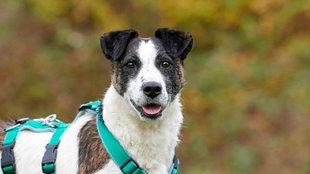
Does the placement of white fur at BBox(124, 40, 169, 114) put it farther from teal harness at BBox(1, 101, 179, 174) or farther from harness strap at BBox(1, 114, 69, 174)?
harness strap at BBox(1, 114, 69, 174)

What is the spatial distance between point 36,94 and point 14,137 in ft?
22.1

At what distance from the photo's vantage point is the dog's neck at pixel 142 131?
→ 6.40 metres

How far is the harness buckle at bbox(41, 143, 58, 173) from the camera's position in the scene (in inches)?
256

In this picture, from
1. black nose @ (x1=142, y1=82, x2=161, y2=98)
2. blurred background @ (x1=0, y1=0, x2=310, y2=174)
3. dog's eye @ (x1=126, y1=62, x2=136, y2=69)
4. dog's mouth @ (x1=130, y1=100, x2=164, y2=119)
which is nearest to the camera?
black nose @ (x1=142, y1=82, x2=161, y2=98)

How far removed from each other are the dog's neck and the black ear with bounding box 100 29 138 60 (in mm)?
243

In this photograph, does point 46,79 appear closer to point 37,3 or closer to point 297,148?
point 37,3

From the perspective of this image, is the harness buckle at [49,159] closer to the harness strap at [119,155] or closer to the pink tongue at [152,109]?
the harness strap at [119,155]

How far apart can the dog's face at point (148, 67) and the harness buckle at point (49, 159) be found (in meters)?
0.64

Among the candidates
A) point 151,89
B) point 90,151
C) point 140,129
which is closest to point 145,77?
point 151,89

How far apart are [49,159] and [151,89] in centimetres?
93

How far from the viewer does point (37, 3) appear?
1516cm

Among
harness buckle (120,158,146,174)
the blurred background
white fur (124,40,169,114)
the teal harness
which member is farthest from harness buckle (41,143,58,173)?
the blurred background

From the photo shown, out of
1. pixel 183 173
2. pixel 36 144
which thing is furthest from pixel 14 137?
pixel 183 173

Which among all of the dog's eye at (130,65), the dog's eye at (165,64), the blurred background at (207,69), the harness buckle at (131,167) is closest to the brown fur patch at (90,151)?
the harness buckle at (131,167)
